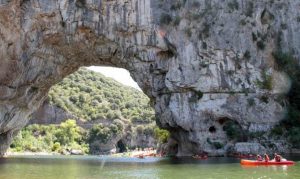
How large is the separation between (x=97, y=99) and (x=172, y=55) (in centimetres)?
6926

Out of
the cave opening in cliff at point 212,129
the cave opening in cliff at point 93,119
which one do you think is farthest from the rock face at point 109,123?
the cave opening in cliff at point 212,129

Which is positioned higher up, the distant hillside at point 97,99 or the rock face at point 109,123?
the distant hillside at point 97,99

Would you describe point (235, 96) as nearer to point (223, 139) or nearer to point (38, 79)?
point (223, 139)

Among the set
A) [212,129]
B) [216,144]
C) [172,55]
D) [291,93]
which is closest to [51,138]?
[172,55]

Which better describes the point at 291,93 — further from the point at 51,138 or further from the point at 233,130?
the point at 51,138

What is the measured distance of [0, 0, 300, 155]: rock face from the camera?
4300 cm

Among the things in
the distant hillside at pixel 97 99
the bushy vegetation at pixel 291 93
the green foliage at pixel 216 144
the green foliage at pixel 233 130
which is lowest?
the green foliage at pixel 216 144

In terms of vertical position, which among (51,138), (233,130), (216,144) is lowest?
(216,144)

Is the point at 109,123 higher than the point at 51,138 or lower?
higher

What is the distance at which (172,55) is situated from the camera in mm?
45406

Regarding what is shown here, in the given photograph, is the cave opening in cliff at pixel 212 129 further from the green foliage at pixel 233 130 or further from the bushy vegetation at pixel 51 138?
the bushy vegetation at pixel 51 138

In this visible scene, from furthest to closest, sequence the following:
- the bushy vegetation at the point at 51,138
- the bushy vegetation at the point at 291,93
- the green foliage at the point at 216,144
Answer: the bushy vegetation at the point at 51,138 → the bushy vegetation at the point at 291,93 → the green foliage at the point at 216,144

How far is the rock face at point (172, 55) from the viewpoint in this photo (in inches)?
1693

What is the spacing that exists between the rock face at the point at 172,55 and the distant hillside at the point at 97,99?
55325mm
